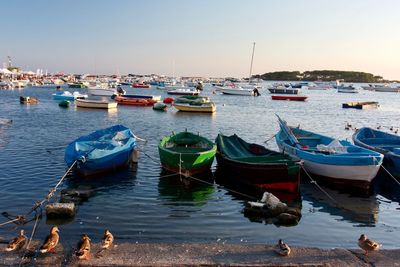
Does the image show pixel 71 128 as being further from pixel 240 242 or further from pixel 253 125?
pixel 240 242

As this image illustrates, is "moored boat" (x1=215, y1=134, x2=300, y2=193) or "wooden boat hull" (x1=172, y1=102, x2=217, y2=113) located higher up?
"moored boat" (x1=215, y1=134, x2=300, y2=193)

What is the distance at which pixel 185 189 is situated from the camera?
686 inches

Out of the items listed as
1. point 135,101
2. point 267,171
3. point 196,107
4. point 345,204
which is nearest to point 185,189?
point 267,171

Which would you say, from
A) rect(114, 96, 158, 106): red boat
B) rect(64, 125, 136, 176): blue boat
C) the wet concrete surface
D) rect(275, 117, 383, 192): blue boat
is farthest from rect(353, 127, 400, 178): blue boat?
rect(114, 96, 158, 106): red boat

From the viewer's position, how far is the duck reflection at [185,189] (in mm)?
15820

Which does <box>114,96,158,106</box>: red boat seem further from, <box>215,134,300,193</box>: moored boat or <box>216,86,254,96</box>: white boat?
<box>215,134,300,193</box>: moored boat

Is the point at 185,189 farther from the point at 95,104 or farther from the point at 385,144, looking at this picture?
the point at 95,104

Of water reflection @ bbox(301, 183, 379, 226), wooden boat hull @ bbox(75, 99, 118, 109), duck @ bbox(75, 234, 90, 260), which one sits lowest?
wooden boat hull @ bbox(75, 99, 118, 109)

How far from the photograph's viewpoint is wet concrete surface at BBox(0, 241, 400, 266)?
29.9 ft

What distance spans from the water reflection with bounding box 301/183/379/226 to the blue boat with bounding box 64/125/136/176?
29.9 ft

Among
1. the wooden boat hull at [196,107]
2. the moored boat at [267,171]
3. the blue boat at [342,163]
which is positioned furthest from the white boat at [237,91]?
the moored boat at [267,171]

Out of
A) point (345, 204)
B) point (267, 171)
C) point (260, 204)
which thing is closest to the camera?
point (260, 204)

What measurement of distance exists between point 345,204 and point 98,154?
442 inches

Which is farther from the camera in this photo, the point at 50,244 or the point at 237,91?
the point at 237,91
